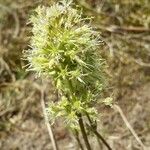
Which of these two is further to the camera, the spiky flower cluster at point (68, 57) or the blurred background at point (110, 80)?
the blurred background at point (110, 80)

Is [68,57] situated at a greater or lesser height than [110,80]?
greater

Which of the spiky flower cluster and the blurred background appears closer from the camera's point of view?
the spiky flower cluster

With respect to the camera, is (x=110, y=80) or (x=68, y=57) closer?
(x=68, y=57)

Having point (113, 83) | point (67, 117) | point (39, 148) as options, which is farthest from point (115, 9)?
point (67, 117)
